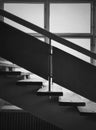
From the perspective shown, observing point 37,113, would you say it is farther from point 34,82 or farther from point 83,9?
point 83,9

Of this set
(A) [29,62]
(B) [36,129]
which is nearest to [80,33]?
(B) [36,129]

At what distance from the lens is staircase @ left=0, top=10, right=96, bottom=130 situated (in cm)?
254

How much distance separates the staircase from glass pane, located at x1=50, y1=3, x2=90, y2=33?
2998mm

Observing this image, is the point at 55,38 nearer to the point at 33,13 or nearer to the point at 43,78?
the point at 43,78

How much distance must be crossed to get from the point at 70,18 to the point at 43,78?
3.23 m

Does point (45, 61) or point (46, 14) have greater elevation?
point (46, 14)

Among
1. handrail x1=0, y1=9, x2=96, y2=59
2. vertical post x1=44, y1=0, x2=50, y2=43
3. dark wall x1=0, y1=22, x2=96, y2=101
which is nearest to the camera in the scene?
handrail x1=0, y1=9, x2=96, y2=59

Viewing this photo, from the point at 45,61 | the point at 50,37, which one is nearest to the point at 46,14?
the point at 45,61

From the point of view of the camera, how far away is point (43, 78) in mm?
2650

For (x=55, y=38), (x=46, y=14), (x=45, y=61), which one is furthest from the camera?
(x=46, y=14)

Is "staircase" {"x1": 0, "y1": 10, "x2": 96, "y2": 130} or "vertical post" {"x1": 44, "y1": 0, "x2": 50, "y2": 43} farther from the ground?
"vertical post" {"x1": 44, "y1": 0, "x2": 50, "y2": 43}

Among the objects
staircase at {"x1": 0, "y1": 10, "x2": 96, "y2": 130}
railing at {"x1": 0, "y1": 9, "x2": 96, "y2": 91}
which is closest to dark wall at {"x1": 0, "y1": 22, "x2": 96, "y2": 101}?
staircase at {"x1": 0, "y1": 10, "x2": 96, "y2": 130}

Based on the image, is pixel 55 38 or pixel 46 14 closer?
pixel 55 38

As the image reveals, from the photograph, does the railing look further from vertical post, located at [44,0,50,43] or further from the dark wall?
vertical post, located at [44,0,50,43]
